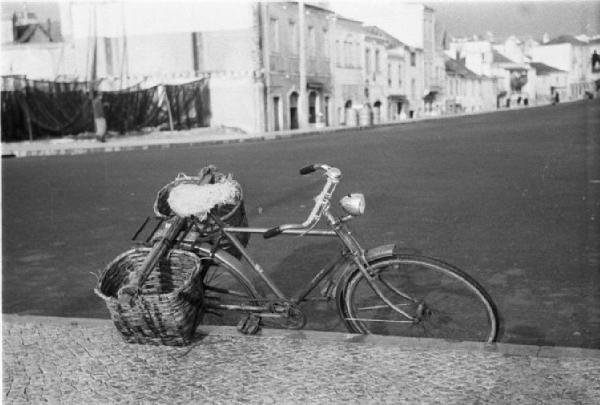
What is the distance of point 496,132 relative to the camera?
85.1 ft

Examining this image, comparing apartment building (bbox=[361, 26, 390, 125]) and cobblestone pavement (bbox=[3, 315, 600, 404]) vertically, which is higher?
apartment building (bbox=[361, 26, 390, 125])

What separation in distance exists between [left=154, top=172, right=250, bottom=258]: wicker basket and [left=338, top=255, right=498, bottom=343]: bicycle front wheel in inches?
29.0

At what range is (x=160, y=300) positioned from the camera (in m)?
3.90

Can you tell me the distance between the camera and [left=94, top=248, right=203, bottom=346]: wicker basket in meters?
3.93

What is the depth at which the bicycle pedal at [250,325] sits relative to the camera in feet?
13.9

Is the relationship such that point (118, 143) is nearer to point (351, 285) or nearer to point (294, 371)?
point (351, 285)

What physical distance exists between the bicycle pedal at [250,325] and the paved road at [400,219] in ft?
2.73

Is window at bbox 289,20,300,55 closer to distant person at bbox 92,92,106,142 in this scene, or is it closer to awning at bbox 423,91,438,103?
distant person at bbox 92,92,106,142

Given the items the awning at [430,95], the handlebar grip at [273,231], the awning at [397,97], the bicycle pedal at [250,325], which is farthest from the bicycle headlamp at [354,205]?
the awning at [430,95]

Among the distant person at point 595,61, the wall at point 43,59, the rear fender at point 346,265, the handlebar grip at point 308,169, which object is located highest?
the wall at point 43,59

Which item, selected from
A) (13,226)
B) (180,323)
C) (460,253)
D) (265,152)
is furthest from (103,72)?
(180,323)

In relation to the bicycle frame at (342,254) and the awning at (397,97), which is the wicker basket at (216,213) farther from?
the awning at (397,97)

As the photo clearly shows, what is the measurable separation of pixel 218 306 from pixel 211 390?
0.85 meters

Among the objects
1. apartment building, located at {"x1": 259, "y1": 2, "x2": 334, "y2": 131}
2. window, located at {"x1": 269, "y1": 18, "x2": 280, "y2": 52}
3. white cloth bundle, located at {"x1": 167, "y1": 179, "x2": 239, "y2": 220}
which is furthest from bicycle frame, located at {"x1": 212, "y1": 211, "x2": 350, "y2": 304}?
window, located at {"x1": 269, "y1": 18, "x2": 280, "y2": 52}
